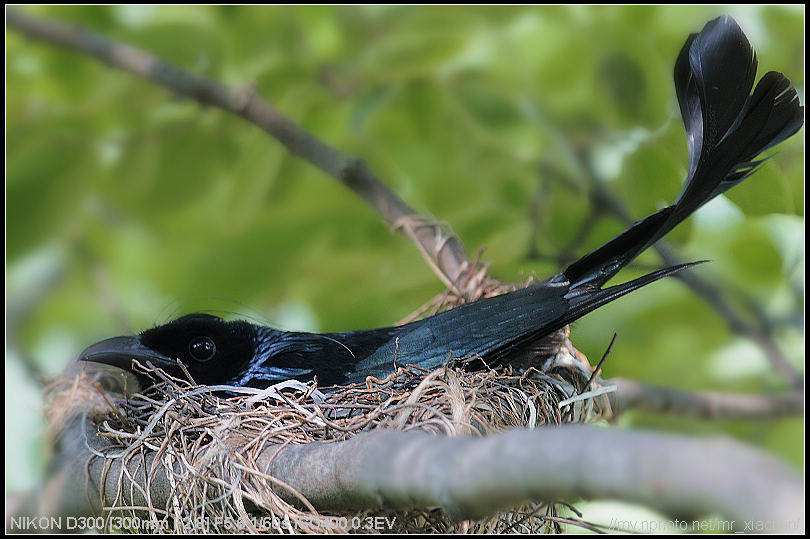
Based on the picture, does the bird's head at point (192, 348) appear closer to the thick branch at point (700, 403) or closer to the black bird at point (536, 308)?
the black bird at point (536, 308)

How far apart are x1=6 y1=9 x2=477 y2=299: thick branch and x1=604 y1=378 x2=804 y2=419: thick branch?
0.77 meters

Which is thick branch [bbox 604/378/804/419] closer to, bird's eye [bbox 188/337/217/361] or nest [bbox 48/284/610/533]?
nest [bbox 48/284/610/533]

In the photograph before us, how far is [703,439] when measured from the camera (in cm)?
91

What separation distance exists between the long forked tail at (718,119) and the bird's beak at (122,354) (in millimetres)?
1659

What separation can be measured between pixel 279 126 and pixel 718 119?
6.27ft

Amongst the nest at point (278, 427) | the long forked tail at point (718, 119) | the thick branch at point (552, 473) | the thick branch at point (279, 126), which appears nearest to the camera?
the thick branch at point (552, 473)

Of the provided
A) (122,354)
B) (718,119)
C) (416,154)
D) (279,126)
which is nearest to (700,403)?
(718,119)

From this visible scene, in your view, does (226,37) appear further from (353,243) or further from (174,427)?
(174,427)

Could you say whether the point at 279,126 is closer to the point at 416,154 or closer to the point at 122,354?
the point at 416,154

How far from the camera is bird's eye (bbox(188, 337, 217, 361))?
2895 millimetres

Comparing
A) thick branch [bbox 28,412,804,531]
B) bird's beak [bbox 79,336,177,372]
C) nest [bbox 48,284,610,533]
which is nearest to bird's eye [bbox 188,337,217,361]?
bird's beak [bbox 79,336,177,372]

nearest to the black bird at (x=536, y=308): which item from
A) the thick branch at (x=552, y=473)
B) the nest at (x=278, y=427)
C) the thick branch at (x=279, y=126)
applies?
the nest at (x=278, y=427)

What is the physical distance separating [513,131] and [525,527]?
6.66 ft

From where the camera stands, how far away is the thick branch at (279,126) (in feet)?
10.4
